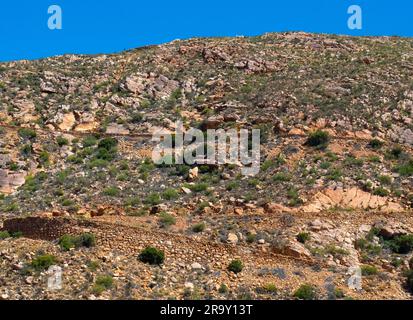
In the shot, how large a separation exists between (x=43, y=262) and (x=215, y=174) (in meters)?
12.9

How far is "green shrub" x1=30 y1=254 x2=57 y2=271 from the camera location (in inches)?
1083

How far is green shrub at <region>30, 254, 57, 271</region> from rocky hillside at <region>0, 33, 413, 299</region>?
12 cm

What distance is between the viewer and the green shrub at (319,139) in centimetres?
3962

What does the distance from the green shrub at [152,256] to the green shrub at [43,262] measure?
3.49m

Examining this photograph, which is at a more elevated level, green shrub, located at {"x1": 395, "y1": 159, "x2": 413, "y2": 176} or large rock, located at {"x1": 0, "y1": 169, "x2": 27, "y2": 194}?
green shrub, located at {"x1": 395, "y1": 159, "x2": 413, "y2": 176}

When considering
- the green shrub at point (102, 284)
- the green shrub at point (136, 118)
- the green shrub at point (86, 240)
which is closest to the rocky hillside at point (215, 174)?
the green shrub at point (102, 284)

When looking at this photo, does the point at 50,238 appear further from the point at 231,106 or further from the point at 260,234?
the point at 231,106

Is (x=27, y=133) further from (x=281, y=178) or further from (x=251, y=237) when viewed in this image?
(x=251, y=237)

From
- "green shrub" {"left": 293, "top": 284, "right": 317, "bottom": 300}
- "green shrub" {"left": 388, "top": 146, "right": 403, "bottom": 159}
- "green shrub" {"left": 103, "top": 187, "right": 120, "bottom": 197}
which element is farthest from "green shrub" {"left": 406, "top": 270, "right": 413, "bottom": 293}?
"green shrub" {"left": 103, "top": 187, "right": 120, "bottom": 197}

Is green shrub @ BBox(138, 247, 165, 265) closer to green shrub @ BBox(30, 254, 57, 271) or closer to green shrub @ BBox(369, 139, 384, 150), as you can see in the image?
green shrub @ BBox(30, 254, 57, 271)

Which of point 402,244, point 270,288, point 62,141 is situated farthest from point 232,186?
point 62,141

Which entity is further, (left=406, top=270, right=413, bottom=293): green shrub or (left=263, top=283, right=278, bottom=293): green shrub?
(left=406, top=270, right=413, bottom=293): green shrub

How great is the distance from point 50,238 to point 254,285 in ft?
30.0

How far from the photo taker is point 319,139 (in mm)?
39688
